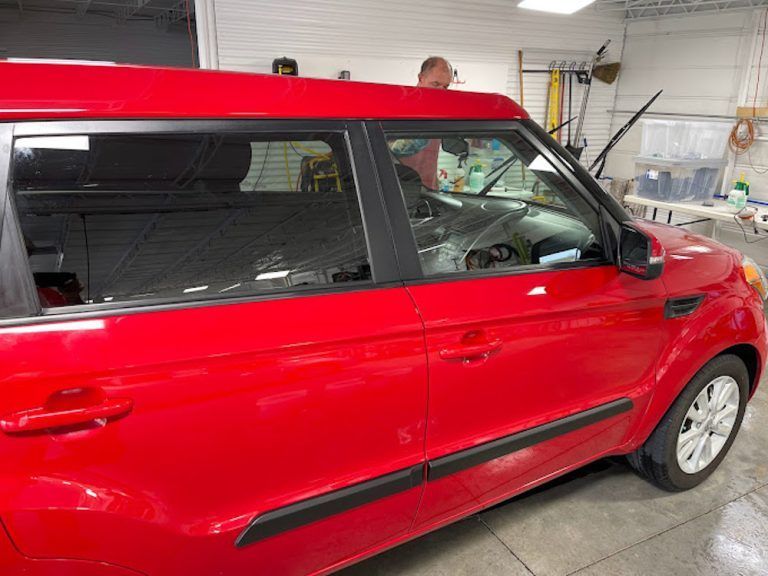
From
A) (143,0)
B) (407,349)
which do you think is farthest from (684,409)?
(143,0)

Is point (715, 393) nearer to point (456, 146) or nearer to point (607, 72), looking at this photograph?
point (456, 146)

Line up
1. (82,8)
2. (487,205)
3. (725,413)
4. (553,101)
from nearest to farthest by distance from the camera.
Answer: (487,205) < (725,413) < (553,101) < (82,8)

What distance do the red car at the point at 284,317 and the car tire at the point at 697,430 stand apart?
0.36 m

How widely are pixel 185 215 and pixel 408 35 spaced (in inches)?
214

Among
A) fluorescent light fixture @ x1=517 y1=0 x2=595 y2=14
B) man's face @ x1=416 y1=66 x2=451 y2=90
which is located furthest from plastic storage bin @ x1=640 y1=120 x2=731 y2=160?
man's face @ x1=416 y1=66 x2=451 y2=90

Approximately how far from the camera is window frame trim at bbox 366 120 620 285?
4.61 feet

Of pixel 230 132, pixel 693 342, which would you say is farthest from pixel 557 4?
pixel 230 132

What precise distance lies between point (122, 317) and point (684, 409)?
2.07 meters

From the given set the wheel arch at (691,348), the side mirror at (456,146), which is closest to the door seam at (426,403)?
the side mirror at (456,146)

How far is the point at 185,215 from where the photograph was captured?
123cm

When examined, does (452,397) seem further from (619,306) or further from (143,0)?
(143,0)

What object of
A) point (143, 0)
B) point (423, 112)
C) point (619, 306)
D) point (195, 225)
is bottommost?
point (619, 306)

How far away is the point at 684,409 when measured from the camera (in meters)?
2.12

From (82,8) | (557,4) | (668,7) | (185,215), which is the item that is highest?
(82,8)
